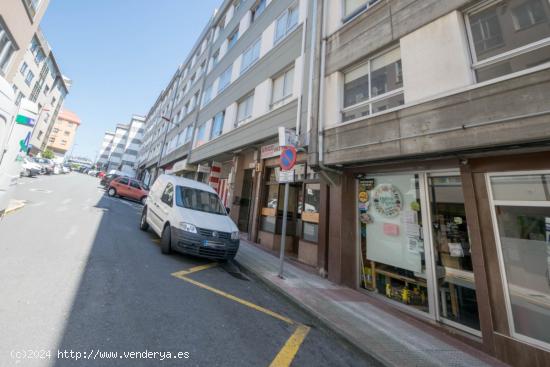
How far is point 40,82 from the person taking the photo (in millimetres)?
34438

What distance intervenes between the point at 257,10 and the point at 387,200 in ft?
44.6

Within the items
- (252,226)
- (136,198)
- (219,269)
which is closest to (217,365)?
(219,269)

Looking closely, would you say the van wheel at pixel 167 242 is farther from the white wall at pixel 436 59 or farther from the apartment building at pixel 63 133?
the apartment building at pixel 63 133

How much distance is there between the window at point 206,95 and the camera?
1727 cm

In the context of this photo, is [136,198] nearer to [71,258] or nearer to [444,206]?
[71,258]

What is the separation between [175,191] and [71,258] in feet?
9.32

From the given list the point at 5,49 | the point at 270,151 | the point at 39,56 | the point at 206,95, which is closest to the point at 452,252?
the point at 270,151

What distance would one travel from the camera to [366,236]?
6184mm

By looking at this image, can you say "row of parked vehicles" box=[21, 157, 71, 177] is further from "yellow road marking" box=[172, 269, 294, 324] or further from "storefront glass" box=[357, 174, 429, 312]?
"storefront glass" box=[357, 174, 429, 312]

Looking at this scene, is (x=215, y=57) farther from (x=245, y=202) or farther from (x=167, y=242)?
(x=167, y=242)

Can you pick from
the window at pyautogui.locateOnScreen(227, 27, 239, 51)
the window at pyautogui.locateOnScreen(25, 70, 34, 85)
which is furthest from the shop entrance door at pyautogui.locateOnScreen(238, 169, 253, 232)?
the window at pyautogui.locateOnScreen(25, 70, 34, 85)

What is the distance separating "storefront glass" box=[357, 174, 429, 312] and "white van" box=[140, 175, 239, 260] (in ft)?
11.6

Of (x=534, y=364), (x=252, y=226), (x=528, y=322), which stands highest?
(x=252, y=226)

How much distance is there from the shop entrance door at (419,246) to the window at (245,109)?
24.9ft
